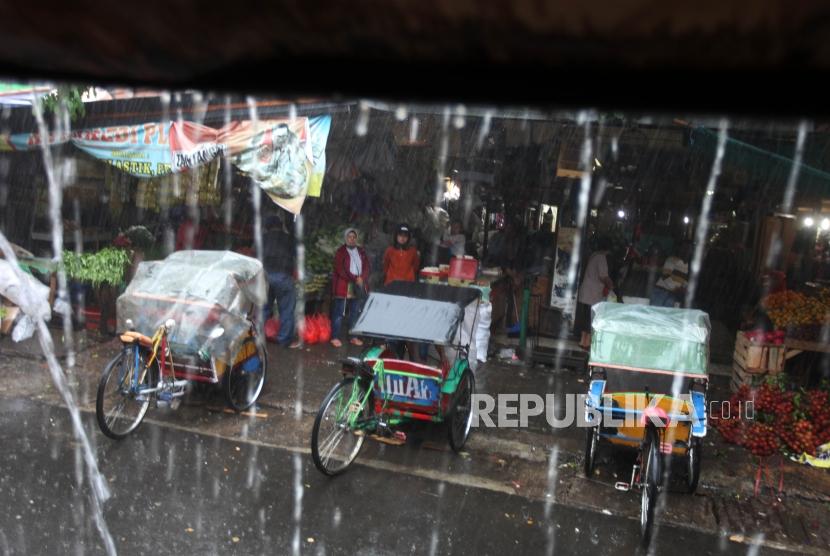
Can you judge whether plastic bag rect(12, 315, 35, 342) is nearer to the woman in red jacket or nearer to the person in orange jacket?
the woman in red jacket

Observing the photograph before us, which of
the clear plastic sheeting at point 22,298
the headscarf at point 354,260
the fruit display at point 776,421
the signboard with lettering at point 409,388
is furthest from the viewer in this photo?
the headscarf at point 354,260

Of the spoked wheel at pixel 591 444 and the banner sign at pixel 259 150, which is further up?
the banner sign at pixel 259 150

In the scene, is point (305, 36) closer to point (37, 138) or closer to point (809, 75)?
point (809, 75)

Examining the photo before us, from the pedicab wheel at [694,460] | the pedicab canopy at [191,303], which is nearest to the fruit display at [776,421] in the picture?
the pedicab wheel at [694,460]

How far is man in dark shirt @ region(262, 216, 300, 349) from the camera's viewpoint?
9789mm

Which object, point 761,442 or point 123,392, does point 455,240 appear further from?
point 123,392

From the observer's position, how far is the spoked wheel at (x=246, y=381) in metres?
7.38

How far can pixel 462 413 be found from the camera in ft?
22.5

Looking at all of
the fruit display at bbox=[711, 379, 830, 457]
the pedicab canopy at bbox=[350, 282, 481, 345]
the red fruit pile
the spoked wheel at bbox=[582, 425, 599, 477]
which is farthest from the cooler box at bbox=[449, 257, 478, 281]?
the red fruit pile

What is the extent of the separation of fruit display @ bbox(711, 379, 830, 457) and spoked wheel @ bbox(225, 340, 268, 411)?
5.34m

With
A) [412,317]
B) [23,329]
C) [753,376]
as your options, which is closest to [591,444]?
[412,317]

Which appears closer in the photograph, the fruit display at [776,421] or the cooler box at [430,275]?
the fruit display at [776,421]

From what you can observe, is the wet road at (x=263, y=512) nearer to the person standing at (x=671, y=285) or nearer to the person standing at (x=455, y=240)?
the person standing at (x=671, y=285)

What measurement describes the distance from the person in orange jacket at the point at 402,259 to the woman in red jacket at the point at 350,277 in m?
0.39
